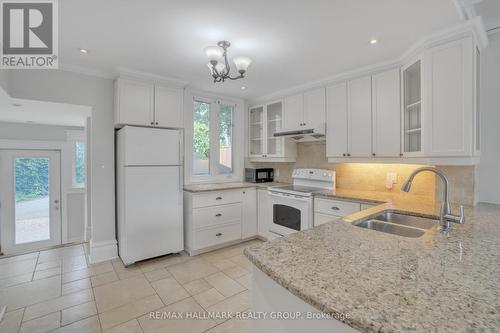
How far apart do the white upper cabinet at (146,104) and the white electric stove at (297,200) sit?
179 centimetres

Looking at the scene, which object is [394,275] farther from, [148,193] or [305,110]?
[305,110]

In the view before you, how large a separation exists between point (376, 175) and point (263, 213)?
1.71 meters

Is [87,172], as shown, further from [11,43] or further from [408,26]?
[408,26]

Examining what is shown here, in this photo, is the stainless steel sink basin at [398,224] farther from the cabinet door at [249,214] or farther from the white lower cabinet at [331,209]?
the cabinet door at [249,214]

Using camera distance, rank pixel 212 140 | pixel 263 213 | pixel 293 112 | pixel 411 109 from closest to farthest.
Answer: pixel 411 109 < pixel 293 112 < pixel 263 213 < pixel 212 140

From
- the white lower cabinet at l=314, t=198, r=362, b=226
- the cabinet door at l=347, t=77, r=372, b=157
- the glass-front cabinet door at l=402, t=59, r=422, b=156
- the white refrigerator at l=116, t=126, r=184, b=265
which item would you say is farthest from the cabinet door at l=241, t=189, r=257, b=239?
the glass-front cabinet door at l=402, t=59, r=422, b=156

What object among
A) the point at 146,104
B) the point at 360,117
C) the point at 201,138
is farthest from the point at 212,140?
the point at 360,117

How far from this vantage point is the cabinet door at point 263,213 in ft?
11.7

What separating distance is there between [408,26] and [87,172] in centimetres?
430

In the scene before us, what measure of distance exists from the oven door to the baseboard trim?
7.17 ft

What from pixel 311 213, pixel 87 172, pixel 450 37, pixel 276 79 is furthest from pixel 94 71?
pixel 450 37

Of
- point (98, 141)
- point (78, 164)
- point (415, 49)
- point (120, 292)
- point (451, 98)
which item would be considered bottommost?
point (120, 292)

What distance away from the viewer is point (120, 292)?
90.8 inches

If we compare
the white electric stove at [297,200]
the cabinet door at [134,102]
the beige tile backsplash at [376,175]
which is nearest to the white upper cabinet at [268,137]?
the beige tile backsplash at [376,175]
